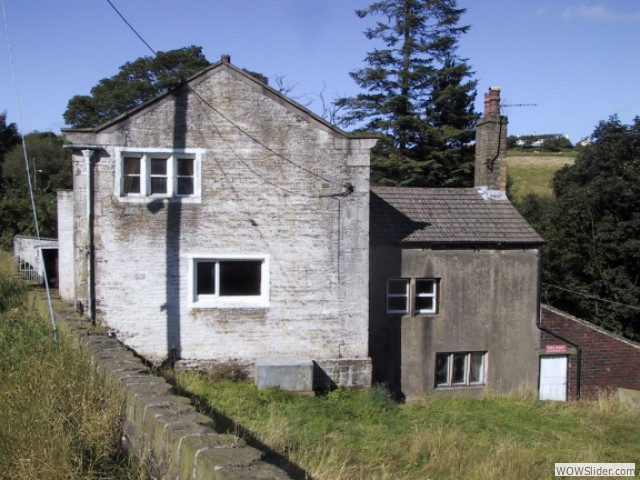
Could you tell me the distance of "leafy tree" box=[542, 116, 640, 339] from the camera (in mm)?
30172

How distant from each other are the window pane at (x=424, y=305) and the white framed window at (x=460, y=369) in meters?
1.26

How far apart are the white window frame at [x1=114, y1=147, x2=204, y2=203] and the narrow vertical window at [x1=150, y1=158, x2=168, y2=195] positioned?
95 mm

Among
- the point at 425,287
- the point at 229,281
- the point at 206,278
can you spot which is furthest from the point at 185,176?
the point at 425,287

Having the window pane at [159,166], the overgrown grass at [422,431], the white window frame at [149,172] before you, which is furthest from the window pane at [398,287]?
the window pane at [159,166]

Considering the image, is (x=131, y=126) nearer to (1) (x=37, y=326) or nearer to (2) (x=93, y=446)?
(1) (x=37, y=326)

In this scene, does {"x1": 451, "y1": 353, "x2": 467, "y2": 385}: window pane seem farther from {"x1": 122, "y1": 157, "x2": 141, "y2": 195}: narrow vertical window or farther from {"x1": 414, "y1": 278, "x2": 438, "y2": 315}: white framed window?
{"x1": 122, "y1": 157, "x2": 141, "y2": 195}: narrow vertical window

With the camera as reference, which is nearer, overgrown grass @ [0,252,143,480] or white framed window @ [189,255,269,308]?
overgrown grass @ [0,252,143,480]

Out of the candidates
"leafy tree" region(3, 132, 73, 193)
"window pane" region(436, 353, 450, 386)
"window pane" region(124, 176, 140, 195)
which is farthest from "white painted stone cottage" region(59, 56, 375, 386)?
"leafy tree" region(3, 132, 73, 193)

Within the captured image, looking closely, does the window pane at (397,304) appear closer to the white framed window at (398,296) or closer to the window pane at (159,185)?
the white framed window at (398,296)

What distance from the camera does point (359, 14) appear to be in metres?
39.4

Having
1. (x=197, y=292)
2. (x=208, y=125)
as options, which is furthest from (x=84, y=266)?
(x=208, y=125)

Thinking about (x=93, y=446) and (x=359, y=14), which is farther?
(x=359, y=14)

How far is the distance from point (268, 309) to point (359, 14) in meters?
30.5

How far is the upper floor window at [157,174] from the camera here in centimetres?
1326
